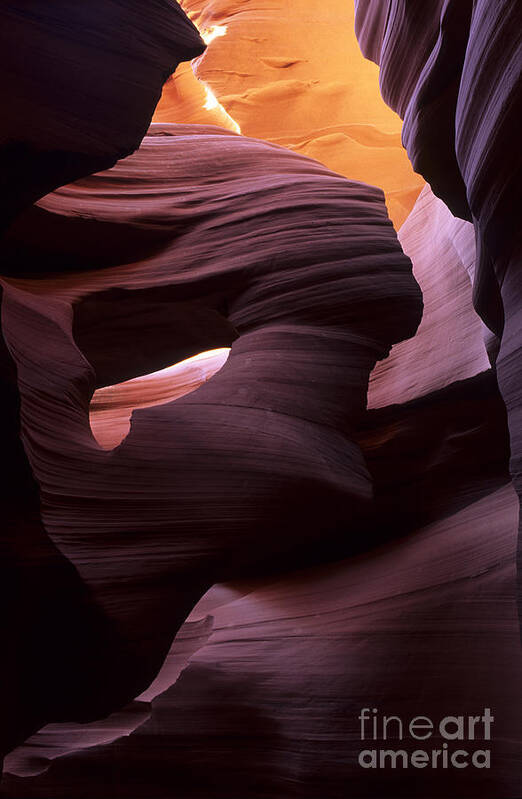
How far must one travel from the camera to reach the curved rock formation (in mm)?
2904

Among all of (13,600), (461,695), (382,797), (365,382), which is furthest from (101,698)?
(365,382)

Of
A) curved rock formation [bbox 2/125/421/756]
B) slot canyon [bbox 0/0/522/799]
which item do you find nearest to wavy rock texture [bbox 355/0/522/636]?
slot canyon [bbox 0/0/522/799]

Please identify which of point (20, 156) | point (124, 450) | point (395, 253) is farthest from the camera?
point (395, 253)

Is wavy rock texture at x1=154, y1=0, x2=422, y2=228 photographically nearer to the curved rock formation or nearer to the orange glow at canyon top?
the orange glow at canyon top

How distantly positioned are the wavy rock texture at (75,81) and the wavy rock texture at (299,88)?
180 inches

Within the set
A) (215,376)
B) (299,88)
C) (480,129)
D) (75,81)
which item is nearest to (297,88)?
(299,88)

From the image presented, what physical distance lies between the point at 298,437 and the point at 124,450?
0.77 meters

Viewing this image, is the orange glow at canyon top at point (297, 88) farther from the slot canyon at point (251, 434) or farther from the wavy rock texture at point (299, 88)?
the slot canyon at point (251, 434)

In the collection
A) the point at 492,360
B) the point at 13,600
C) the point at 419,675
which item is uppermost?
the point at 492,360

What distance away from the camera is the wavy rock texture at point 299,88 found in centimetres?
674

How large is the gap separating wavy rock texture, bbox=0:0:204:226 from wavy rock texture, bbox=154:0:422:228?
15.0 feet

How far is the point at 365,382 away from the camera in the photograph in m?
3.56

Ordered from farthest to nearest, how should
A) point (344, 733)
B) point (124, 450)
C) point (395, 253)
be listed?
1. point (395, 253)
2. point (124, 450)
3. point (344, 733)

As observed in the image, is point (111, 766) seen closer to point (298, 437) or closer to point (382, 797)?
point (382, 797)
